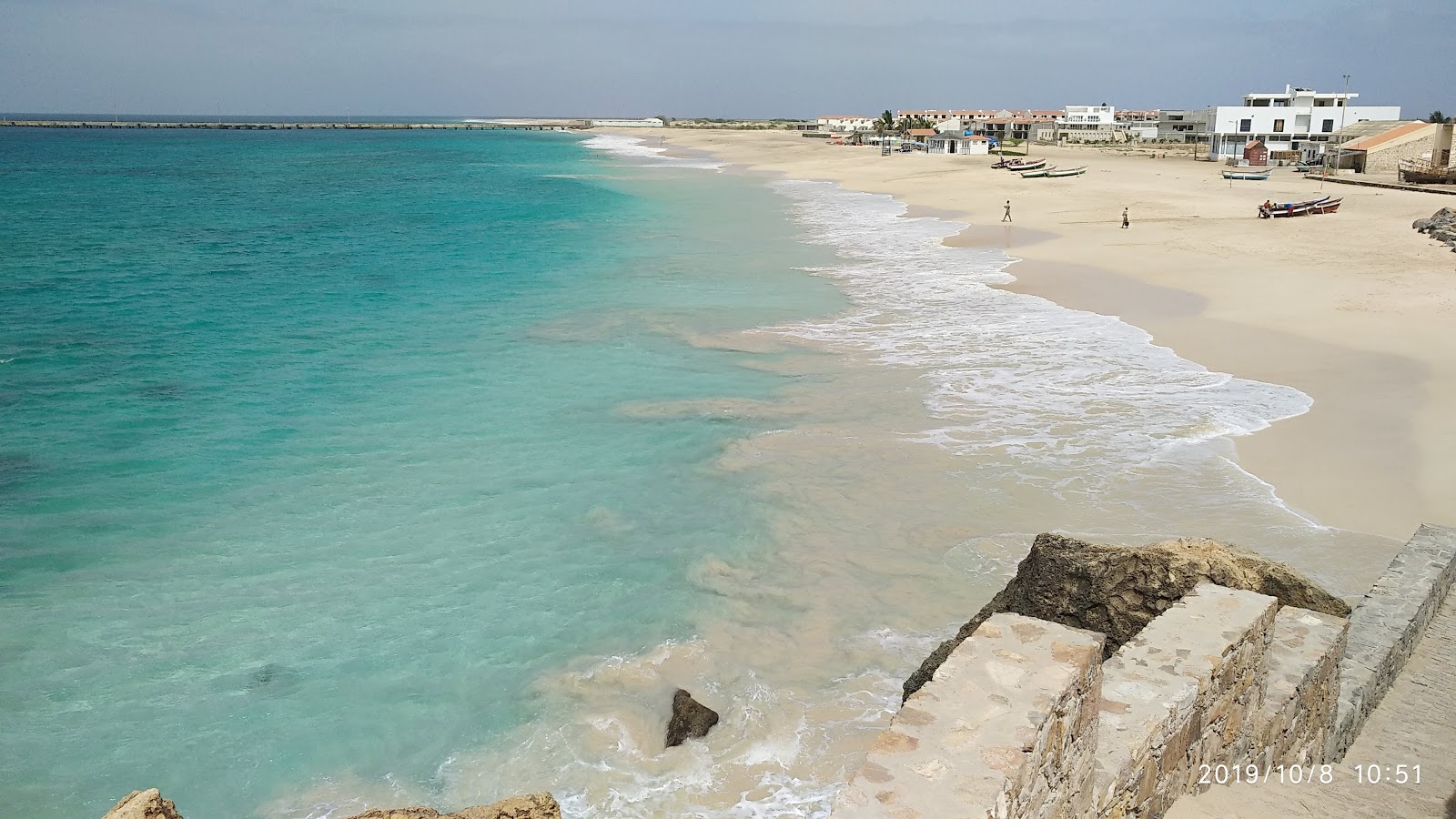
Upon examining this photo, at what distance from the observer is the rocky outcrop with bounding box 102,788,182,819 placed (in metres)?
4.54

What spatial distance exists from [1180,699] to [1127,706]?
13.7 inches

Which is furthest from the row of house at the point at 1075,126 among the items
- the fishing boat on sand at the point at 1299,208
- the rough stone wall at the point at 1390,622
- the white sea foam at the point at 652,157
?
the rough stone wall at the point at 1390,622

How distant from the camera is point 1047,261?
3203 centimetres

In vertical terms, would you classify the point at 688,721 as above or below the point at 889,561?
below

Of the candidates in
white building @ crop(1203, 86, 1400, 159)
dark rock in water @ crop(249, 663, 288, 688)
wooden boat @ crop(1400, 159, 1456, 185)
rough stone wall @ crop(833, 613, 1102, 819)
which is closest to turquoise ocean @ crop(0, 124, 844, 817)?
dark rock in water @ crop(249, 663, 288, 688)

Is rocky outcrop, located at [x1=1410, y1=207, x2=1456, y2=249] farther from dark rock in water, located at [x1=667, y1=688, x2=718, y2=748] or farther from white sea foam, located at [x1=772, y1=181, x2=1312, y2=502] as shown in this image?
dark rock in water, located at [x1=667, y1=688, x2=718, y2=748]

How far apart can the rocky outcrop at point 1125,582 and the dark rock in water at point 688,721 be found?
183 centimetres

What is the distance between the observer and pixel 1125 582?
7094 mm

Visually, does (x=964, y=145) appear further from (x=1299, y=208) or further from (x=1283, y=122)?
(x=1299, y=208)

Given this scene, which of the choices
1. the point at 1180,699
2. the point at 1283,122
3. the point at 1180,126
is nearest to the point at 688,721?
the point at 1180,699

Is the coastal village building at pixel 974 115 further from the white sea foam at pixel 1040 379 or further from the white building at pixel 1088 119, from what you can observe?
the white sea foam at pixel 1040 379

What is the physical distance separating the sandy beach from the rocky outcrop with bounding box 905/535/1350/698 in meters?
5.29

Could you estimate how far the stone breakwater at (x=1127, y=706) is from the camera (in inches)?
154
